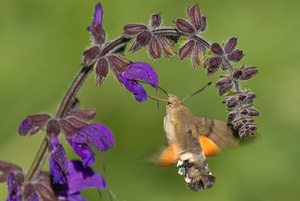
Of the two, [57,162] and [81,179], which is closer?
[57,162]

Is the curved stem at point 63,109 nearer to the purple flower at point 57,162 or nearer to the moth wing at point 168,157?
the purple flower at point 57,162

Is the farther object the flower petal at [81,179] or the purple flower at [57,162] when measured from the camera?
the flower petal at [81,179]

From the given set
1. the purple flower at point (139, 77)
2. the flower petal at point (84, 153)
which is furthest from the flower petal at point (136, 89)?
the flower petal at point (84, 153)

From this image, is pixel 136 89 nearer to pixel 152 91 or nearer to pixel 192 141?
pixel 192 141

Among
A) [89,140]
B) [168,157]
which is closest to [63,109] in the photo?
[89,140]

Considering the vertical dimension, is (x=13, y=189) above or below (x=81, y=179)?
below

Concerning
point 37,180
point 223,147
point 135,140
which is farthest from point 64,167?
point 135,140

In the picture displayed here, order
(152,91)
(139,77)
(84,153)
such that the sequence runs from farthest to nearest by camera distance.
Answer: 1. (152,91)
2. (84,153)
3. (139,77)

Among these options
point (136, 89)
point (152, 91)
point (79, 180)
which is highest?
point (152, 91)
